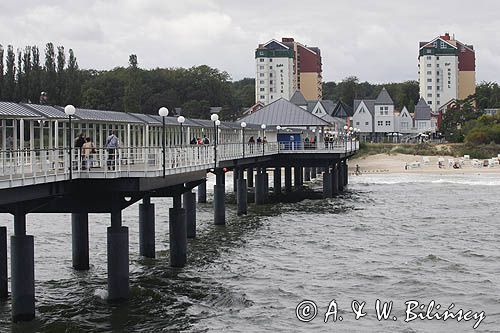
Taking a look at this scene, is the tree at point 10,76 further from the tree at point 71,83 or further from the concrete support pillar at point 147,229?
the concrete support pillar at point 147,229

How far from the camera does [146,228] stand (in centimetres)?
3303

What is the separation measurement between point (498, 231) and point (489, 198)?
71.0ft

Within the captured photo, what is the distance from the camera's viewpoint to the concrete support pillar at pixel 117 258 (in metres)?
24.3

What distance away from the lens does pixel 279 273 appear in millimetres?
31062

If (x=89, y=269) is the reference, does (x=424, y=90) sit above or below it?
above

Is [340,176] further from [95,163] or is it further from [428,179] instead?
[95,163]

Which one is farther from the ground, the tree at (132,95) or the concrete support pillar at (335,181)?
the tree at (132,95)

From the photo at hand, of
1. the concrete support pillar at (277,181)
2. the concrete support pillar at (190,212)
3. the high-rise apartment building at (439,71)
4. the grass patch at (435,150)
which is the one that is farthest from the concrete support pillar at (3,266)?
the high-rise apartment building at (439,71)

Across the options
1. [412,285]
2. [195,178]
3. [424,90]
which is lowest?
[412,285]

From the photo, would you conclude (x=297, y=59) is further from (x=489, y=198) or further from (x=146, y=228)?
(x=146, y=228)

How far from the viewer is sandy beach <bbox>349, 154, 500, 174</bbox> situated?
96.6 metres

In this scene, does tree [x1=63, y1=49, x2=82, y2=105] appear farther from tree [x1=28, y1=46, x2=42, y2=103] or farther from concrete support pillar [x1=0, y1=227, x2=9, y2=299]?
concrete support pillar [x1=0, y1=227, x2=9, y2=299]

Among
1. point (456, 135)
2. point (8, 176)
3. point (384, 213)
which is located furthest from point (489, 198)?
point (456, 135)

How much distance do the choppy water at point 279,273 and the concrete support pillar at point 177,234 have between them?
0.51 m
